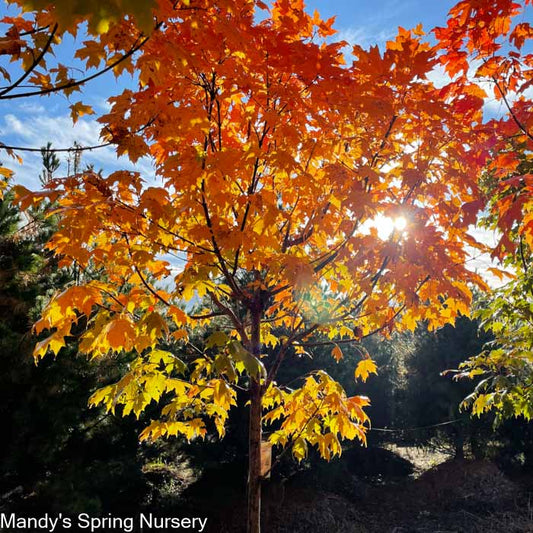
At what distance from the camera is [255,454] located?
316 cm

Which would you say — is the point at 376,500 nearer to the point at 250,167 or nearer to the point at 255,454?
the point at 255,454

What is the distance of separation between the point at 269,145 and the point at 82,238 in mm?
1451

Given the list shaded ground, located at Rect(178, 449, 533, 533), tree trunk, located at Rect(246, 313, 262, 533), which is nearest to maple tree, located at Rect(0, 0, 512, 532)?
tree trunk, located at Rect(246, 313, 262, 533)

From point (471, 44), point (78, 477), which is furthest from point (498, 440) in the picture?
point (471, 44)

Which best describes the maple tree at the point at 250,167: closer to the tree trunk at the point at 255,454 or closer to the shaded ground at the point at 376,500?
the tree trunk at the point at 255,454

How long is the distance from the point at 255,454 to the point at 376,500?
8.73m

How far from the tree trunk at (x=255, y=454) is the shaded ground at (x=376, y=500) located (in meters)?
6.30

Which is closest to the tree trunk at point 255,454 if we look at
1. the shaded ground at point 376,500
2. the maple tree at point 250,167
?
the maple tree at point 250,167

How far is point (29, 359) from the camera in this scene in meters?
5.78

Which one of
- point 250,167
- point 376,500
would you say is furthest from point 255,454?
point 376,500

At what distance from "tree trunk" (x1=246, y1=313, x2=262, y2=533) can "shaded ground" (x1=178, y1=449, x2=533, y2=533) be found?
248 inches

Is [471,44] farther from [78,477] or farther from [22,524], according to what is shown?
[22,524]

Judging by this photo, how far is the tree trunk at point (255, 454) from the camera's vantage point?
3090 millimetres

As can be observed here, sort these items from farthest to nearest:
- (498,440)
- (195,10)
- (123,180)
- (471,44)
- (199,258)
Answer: (498,440)
(471,44)
(199,258)
(123,180)
(195,10)
